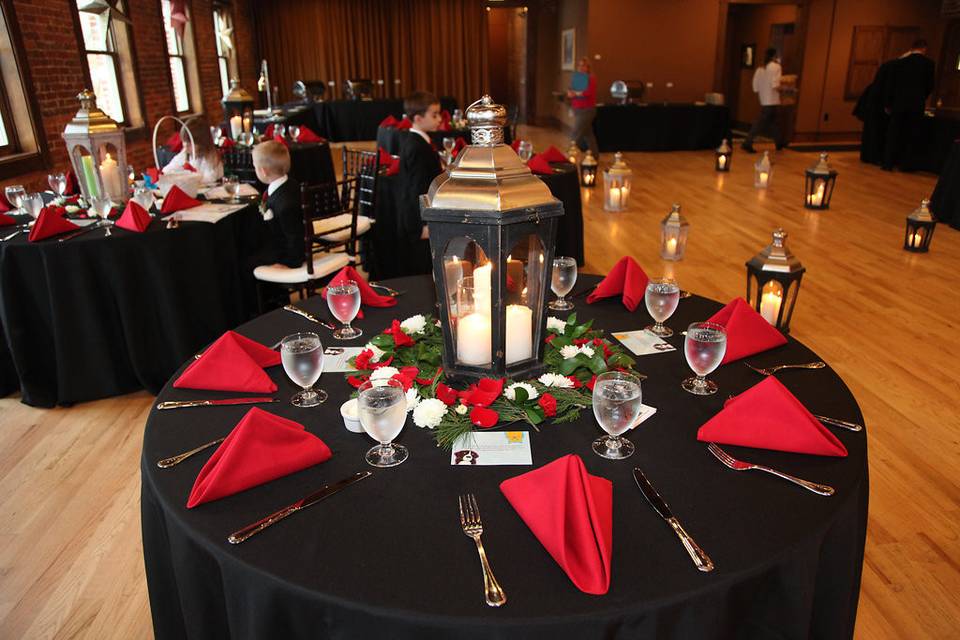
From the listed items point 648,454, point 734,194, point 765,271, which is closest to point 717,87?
point 734,194

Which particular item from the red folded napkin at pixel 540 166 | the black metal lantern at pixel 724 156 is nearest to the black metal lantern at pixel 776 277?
the red folded napkin at pixel 540 166

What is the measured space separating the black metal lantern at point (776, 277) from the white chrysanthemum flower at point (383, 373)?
A: 2.08m

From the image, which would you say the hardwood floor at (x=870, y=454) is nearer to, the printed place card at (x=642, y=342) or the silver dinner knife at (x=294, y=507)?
the printed place card at (x=642, y=342)

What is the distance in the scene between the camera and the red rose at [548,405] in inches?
52.4

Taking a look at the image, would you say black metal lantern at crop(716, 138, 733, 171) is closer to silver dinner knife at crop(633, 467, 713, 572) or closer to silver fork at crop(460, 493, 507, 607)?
silver dinner knife at crop(633, 467, 713, 572)

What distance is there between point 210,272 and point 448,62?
13.0m

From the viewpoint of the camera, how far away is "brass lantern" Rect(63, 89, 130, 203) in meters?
3.30

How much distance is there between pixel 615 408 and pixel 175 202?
2.93 metres

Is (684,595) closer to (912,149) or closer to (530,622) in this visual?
(530,622)

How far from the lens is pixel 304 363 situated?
54.6 inches

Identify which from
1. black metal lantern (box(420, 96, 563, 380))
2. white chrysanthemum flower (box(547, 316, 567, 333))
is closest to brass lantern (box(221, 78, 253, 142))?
white chrysanthemum flower (box(547, 316, 567, 333))

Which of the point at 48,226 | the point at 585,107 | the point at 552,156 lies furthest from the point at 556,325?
the point at 585,107

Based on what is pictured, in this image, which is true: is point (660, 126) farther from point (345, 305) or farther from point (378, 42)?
point (345, 305)

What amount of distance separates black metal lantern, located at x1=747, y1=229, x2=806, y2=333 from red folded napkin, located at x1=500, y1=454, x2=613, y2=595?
2178 mm
